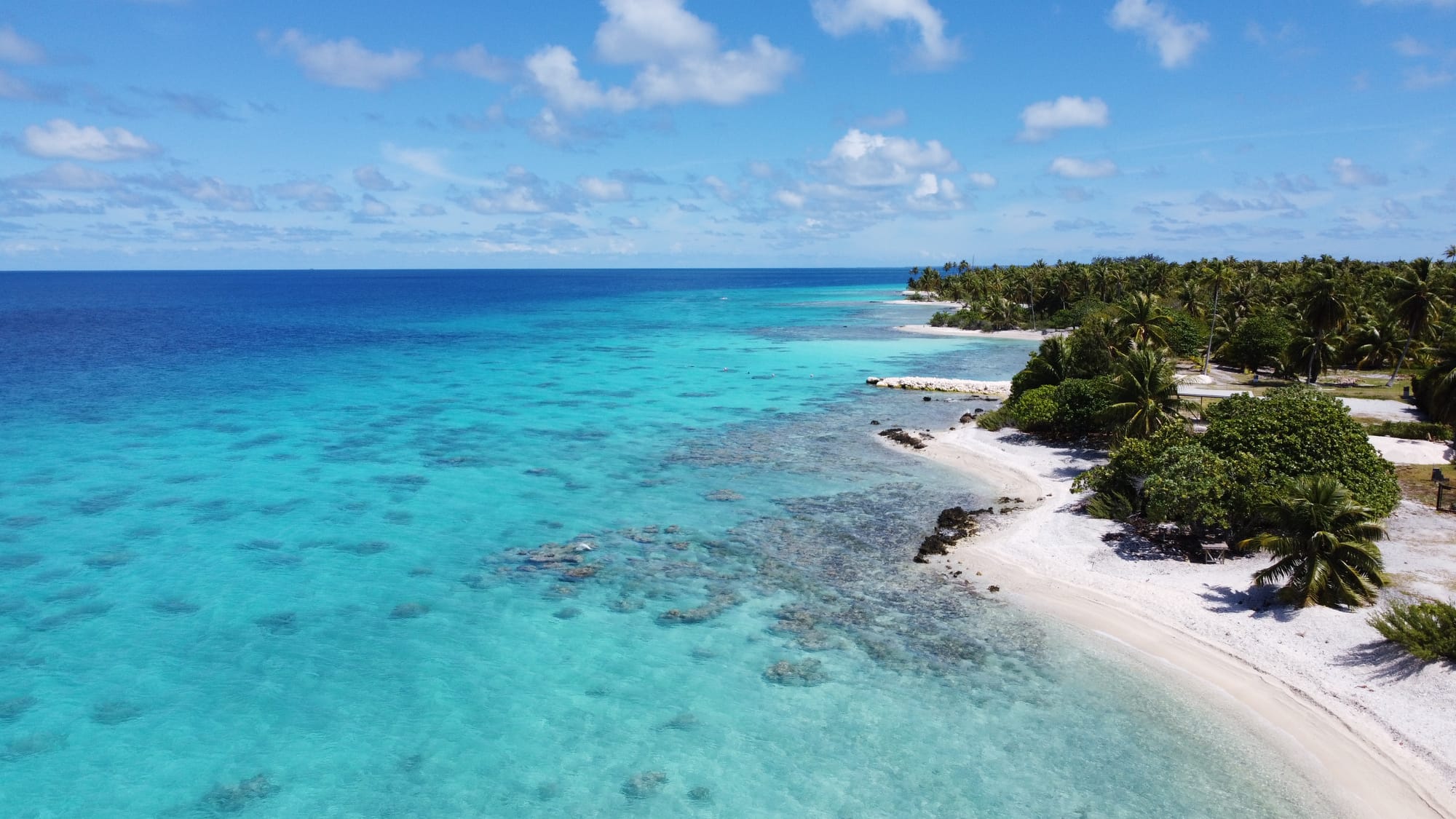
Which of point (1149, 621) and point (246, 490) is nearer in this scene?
point (1149, 621)

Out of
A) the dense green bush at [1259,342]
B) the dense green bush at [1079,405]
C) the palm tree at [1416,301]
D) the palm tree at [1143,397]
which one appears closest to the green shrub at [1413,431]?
the palm tree at [1143,397]

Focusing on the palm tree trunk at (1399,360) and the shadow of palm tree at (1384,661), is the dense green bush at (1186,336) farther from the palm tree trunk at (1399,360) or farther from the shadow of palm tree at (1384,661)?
the shadow of palm tree at (1384,661)

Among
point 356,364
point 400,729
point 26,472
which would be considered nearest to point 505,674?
point 400,729

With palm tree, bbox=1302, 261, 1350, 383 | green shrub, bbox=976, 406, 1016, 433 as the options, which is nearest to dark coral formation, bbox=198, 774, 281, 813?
green shrub, bbox=976, 406, 1016, 433

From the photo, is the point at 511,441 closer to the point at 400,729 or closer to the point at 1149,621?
the point at 400,729

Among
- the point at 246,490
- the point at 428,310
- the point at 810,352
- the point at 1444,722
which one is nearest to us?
the point at 1444,722
